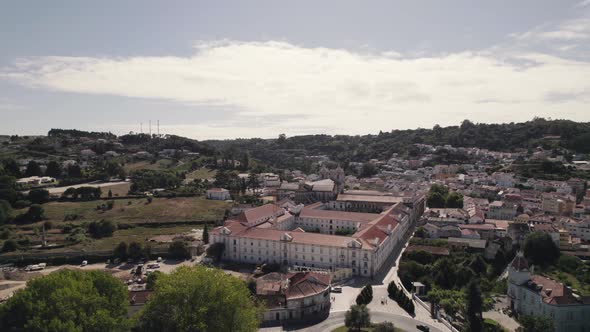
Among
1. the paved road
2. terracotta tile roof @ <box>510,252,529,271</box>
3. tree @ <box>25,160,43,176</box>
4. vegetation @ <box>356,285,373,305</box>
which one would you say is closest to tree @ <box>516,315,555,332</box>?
the paved road

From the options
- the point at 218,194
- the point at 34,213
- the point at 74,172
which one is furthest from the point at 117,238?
the point at 74,172

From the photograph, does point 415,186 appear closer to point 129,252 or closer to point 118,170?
point 129,252

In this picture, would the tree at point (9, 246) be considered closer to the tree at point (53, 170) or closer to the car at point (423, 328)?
the tree at point (53, 170)

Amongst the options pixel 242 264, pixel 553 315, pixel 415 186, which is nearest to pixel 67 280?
pixel 242 264

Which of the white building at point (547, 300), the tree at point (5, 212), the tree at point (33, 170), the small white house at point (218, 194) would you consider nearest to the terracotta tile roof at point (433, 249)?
the white building at point (547, 300)

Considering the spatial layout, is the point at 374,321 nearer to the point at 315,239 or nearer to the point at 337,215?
the point at 315,239

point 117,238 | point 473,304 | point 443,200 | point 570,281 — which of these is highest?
point 443,200

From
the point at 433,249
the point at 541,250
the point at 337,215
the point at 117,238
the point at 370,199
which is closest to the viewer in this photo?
the point at 541,250
